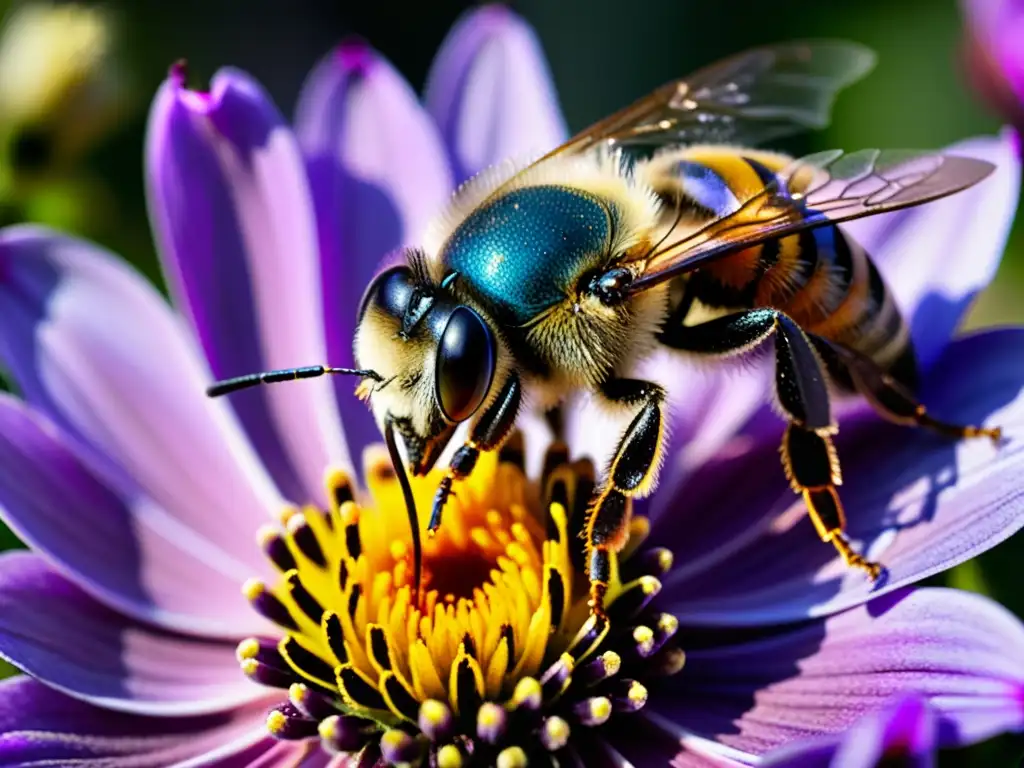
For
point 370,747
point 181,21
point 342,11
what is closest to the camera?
point 370,747

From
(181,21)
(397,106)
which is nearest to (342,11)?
(181,21)

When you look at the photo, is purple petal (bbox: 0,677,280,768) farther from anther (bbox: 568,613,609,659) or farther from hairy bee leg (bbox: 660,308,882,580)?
hairy bee leg (bbox: 660,308,882,580)

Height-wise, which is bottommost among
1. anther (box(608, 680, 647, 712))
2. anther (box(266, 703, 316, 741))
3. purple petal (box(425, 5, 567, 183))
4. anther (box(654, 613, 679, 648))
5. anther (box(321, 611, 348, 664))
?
anther (box(608, 680, 647, 712))

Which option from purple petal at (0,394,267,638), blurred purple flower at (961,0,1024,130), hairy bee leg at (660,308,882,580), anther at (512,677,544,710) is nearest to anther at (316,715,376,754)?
anther at (512,677,544,710)

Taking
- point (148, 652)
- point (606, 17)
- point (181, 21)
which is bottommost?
point (148, 652)

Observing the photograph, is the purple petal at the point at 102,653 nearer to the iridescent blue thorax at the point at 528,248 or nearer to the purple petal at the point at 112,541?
the purple petal at the point at 112,541

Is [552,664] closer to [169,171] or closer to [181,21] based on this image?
[169,171]
